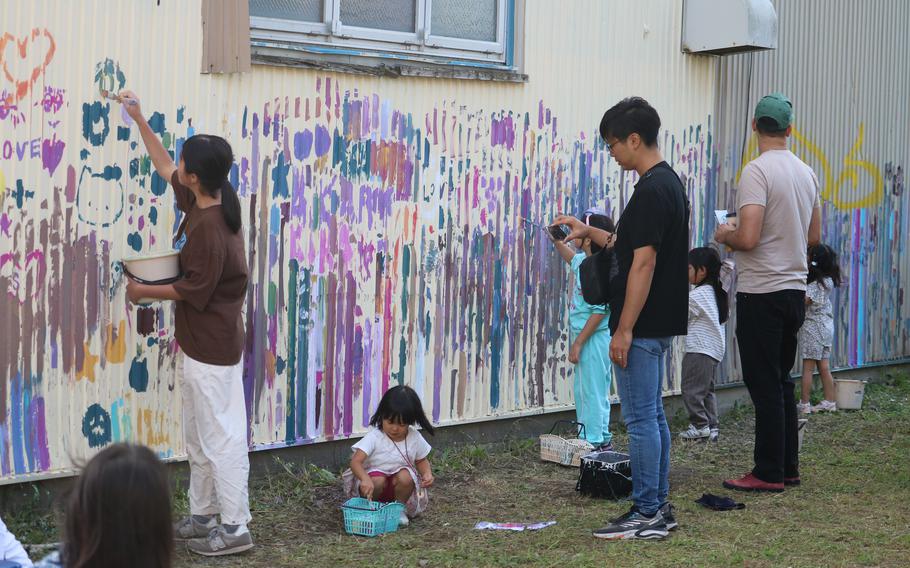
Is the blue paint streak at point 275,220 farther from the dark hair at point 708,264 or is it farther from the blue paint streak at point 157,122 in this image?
the dark hair at point 708,264

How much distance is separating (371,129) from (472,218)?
1029mm

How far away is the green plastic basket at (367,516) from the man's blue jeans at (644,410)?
1.28m

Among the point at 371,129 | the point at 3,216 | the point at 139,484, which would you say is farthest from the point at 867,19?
the point at 139,484

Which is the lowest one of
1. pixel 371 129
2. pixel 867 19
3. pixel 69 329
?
pixel 69 329

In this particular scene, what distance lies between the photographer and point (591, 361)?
739 centimetres

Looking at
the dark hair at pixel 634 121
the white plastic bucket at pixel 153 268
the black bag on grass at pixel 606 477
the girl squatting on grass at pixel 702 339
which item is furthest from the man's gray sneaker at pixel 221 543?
the girl squatting on grass at pixel 702 339

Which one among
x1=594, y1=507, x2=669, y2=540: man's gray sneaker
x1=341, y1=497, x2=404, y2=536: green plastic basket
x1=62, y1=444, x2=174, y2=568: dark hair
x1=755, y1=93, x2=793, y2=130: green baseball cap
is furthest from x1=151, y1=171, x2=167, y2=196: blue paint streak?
x1=62, y1=444, x2=174, y2=568: dark hair

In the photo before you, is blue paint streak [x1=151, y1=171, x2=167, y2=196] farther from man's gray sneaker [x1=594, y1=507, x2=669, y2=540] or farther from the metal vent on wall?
the metal vent on wall

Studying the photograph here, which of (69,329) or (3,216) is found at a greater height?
(3,216)

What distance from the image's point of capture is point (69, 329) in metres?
5.52

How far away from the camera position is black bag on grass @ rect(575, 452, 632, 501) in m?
6.46

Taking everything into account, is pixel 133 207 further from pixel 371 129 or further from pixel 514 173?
pixel 514 173

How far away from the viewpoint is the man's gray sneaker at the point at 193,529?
5426mm

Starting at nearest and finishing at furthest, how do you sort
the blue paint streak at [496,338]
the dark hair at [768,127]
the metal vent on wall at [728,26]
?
the dark hair at [768,127]
the blue paint streak at [496,338]
the metal vent on wall at [728,26]
